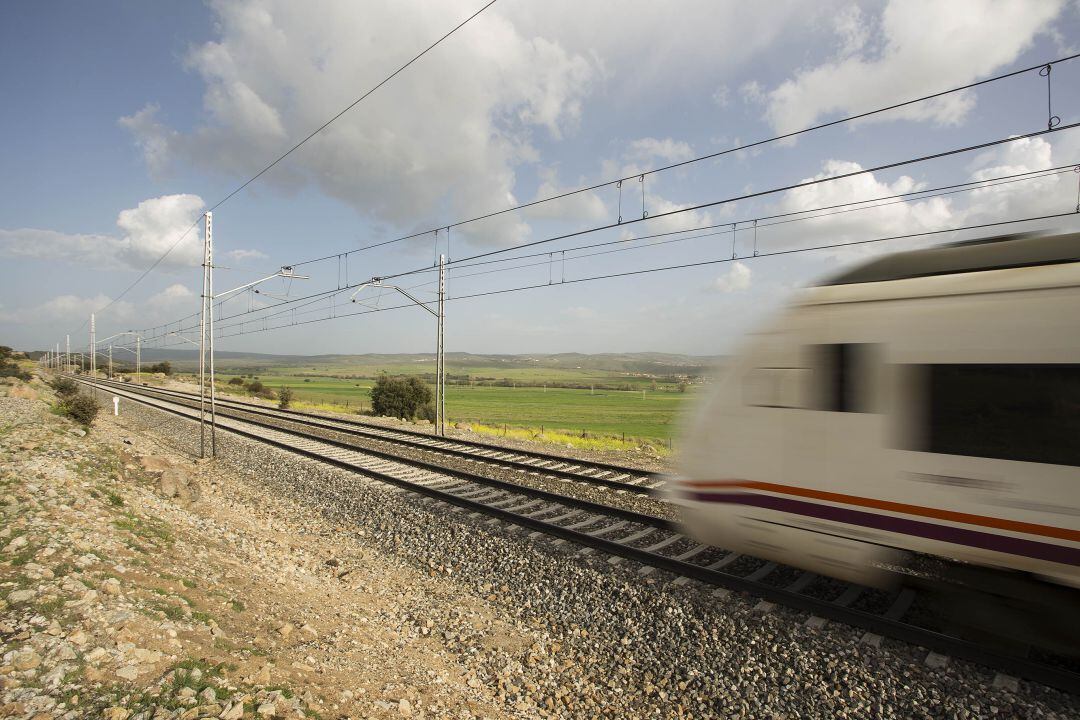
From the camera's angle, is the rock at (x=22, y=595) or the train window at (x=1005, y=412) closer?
the train window at (x=1005, y=412)

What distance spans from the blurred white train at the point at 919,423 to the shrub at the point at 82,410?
2338 cm

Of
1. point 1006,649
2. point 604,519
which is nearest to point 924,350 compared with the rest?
point 1006,649

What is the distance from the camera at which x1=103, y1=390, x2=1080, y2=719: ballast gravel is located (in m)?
4.26

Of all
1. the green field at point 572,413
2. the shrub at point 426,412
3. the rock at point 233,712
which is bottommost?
the green field at point 572,413

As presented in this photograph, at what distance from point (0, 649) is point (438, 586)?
166 inches

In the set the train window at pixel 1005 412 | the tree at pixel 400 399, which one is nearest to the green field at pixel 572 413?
Answer: the tree at pixel 400 399

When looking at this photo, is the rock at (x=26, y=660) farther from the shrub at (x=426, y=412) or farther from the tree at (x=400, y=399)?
the tree at (x=400, y=399)

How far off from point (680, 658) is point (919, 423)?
3.17 m

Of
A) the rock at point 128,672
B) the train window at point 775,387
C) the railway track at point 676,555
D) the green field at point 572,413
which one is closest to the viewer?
the rock at point 128,672

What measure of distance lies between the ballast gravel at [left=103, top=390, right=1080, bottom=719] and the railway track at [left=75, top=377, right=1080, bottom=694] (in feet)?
0.46

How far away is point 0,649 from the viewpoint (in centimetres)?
371

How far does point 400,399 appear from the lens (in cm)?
4266

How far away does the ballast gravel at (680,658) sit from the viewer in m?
4.26

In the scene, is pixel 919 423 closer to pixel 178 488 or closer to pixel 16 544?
pixel 16 544
